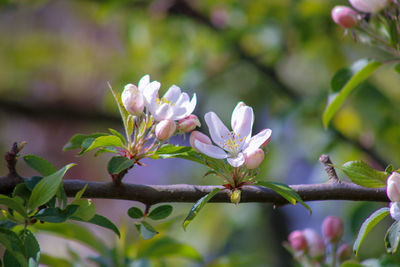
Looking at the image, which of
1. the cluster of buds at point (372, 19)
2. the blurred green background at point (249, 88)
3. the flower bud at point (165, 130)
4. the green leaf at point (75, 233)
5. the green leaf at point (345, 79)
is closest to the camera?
the flower bud at point (165, 130)

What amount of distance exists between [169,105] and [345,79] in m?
0.51

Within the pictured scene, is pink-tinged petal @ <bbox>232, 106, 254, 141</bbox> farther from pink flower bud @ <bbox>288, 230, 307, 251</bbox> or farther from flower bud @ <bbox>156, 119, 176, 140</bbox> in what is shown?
pink flower bud @ <bbox>288, 230, 307, 251</bbox>

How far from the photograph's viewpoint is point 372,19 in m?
1.21

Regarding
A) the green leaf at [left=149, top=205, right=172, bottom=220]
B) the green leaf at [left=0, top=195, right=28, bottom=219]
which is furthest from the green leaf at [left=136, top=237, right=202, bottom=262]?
the green leaf at [left=0, top=195, right=28, bottom=219]

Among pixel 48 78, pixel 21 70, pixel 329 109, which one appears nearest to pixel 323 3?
pixel 329 109

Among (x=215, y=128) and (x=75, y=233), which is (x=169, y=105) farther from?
(x=75, y=233)

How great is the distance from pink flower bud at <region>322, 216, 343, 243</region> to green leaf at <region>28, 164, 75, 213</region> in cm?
72

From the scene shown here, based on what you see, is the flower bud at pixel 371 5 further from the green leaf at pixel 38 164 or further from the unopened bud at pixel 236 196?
the green leaf at pixel 38 164

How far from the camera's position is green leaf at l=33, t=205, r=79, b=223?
2.79 feet

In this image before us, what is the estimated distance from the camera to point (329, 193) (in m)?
0.93

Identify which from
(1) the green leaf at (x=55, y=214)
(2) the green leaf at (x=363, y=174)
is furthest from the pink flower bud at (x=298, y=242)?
(1) the green leaf at (x=55, y=214)

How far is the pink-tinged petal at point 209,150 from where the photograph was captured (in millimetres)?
899

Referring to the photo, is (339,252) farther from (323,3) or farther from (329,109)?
(323,3)

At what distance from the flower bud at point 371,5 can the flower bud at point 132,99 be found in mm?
552
